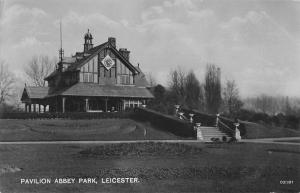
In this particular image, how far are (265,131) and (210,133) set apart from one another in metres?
4.25

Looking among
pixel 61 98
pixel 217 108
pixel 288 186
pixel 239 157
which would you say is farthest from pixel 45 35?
pixel 217 108

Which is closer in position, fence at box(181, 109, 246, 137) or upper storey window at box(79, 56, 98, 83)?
fence at box(181, 109, 246, 137)

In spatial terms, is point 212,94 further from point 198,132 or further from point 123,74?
point 198,132

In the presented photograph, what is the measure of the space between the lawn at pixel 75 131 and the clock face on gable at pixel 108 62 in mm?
7246

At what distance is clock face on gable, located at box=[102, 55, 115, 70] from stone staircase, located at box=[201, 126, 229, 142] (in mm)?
8608

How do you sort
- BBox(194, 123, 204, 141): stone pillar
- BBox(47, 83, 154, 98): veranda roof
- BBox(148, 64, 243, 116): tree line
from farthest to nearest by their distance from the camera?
1. BBox(148, 64, 243, 116): tree line
2. BBox(47, 83, 154, 98): veranda roof
3. BBox(194, 123, 204, 141): stone pillar

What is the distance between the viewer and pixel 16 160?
13.9 m

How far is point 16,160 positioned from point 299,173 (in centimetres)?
992

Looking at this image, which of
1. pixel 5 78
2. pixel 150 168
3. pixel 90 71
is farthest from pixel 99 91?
pixel 150 168

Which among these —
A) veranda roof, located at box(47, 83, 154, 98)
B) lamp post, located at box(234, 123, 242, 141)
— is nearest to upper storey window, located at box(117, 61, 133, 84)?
veranda roof, located at box(47, 83, 154, 98)

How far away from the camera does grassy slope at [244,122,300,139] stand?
24266 mm

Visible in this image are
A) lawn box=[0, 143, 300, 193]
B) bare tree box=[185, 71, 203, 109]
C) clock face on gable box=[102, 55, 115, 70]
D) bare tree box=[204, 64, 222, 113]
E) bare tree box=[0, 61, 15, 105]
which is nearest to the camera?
lawn box=[0, 143, 300, 193]

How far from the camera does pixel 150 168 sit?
45.0 feet

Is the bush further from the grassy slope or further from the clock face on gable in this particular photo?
the clock face on gable
